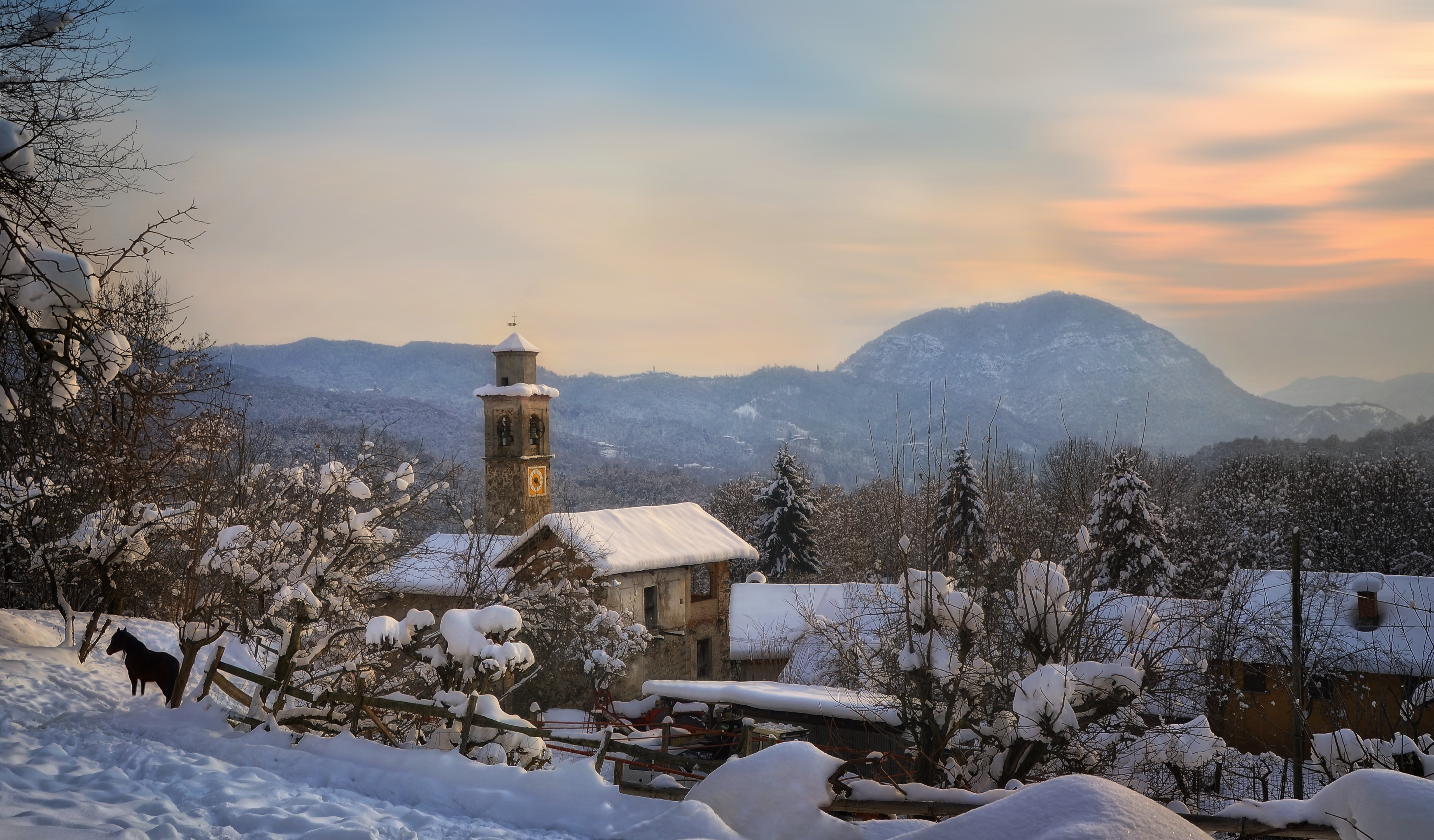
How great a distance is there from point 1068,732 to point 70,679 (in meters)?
10.9

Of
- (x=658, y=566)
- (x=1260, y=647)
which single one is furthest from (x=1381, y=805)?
(x=658, y=566)

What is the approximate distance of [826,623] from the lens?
11203 millimetres

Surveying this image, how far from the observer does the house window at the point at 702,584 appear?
3077 centimetres

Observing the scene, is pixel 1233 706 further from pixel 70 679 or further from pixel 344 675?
pixel 70 679

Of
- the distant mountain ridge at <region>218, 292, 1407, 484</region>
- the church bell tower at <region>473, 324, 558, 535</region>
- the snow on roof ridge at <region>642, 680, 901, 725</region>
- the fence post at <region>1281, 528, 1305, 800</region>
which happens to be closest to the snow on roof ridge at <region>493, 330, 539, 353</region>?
the church bell tower at <region>473, 324, 558, 535</region>

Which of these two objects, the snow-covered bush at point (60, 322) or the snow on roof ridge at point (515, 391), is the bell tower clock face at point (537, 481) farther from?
the snow-covered bush at point (60, 322)

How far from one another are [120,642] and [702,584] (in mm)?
24319

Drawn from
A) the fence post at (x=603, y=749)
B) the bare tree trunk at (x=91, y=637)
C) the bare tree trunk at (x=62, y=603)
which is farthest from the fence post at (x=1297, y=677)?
the bare tree trunk at (x=62, y=603)

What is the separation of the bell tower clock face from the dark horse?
2529cm

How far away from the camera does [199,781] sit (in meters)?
7.24

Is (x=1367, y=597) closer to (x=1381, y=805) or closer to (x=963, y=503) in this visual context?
(x=963, y=503)

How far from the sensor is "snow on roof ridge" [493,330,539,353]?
36156 millimetres

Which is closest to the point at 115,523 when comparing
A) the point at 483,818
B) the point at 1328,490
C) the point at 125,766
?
the point at 125,766

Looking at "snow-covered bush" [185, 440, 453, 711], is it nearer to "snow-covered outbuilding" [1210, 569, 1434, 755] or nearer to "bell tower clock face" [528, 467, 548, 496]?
"snow-covered outbuilding" [1210, 569, 1434, 755]
